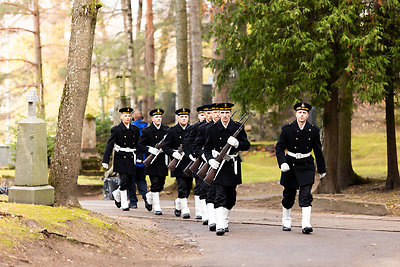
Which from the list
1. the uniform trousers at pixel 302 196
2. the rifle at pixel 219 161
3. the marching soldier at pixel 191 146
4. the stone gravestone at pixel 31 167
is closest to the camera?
the stone gravestone at pixel 31 167

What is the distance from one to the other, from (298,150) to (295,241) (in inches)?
75.3

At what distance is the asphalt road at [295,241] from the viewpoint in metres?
9.02

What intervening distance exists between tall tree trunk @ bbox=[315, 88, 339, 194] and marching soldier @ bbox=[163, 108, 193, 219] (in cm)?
524

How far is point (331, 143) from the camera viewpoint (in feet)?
62.1

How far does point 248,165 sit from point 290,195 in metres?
19.8

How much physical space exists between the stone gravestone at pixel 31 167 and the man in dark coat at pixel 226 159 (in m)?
2.68

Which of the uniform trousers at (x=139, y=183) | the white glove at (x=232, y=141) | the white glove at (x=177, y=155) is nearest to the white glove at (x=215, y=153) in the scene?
the white glove at (x=232, y=141)

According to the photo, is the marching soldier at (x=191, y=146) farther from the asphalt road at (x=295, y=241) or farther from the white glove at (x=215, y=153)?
the white glove at (x=215, y=153)

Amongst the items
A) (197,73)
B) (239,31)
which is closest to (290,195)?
(239,31)

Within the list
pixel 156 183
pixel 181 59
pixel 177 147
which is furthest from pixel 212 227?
pixel 181 59

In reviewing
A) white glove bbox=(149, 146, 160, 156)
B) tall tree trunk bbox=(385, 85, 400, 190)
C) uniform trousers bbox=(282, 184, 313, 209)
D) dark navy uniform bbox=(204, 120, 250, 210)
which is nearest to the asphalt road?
uniform trousers bbox=(282, 184, 313, 209)

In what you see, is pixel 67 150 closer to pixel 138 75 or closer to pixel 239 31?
pixel 239 31

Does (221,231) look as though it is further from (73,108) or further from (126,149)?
(126,149)

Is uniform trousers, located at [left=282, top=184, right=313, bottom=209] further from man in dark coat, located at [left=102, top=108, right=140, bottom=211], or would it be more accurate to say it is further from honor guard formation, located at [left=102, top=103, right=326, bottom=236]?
man in dark coat, located at [left=102, top=108, right=140, bottom=211]
